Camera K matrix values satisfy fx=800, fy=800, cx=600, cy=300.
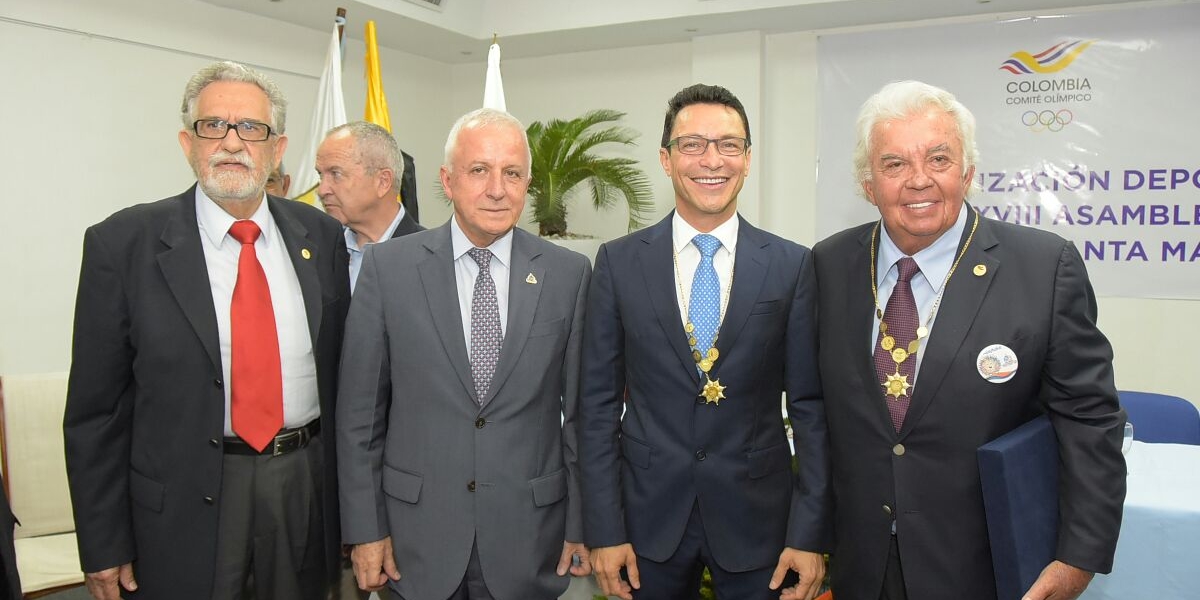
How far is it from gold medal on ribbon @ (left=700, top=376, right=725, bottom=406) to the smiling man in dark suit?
0.85ft

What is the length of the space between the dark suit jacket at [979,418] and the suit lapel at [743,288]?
0.26m

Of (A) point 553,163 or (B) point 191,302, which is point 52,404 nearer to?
(B) point 191,302

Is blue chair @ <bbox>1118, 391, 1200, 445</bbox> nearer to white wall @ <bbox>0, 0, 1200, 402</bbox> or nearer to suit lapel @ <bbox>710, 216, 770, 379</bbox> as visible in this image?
suit lapel @ <bbox>710, 216, 770, 379</bbox>

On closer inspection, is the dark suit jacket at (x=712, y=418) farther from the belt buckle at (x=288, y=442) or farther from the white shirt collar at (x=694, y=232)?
the belt buckle at (x=288, y=442)

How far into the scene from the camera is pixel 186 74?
5.46m

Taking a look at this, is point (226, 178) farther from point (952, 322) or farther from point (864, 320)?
point (952, 322)

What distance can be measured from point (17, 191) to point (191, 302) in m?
3.66

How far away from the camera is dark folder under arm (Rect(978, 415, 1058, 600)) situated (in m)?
1.62

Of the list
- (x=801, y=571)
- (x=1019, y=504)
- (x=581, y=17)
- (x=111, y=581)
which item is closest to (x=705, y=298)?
(x=801, y=571)

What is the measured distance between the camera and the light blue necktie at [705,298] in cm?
203

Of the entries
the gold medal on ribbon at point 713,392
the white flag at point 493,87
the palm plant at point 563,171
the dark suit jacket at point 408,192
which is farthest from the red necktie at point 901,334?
the palm plant at point 563,171

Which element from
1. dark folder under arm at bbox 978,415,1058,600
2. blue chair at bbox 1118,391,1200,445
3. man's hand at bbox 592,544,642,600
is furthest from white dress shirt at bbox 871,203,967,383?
blue chair at bbox 1118,391,1200,445

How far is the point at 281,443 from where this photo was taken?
2.03 meters

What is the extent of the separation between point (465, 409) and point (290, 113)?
16.8 ft
